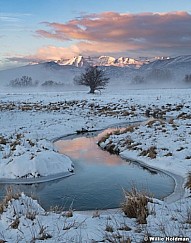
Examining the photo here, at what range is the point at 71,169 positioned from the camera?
13.7 metres

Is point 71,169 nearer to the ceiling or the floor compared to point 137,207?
nearer to the floor

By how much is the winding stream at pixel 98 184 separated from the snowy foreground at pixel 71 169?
0.80m

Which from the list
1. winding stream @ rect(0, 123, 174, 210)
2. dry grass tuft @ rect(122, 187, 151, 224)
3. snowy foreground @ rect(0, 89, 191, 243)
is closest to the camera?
snowy foreground @ rect(0, 89, 191, 243)

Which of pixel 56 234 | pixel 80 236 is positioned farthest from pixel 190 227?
pixel 56 234

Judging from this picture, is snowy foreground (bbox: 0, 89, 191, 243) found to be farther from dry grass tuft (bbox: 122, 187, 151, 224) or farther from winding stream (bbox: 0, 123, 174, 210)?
winding stream (bbox: 0, 123, 174, 210)

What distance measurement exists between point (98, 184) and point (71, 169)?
2.36 meters

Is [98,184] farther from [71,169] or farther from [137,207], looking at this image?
[137,207]

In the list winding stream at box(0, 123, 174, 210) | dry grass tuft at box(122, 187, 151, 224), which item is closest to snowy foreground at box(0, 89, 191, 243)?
dry grass tuft at box(122, 187, 151, 224)

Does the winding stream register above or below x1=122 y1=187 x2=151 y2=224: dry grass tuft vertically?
below

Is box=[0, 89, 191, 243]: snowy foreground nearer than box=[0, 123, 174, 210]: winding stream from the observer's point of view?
Yes

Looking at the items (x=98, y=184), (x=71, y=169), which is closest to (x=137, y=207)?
(x=98, y=184)

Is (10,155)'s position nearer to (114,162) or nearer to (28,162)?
(28,162)

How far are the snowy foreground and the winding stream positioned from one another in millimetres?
802

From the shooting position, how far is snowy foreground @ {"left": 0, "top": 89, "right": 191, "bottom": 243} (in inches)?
240
